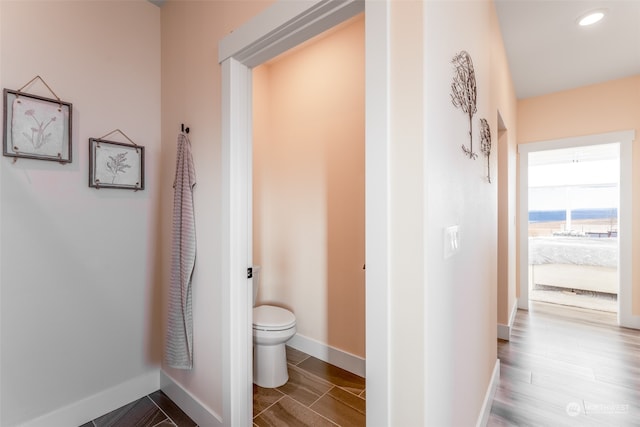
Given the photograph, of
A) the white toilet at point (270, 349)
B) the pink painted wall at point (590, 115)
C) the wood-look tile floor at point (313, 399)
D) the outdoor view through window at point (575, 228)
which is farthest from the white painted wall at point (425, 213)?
the outdoor view through window at point (575, 228)

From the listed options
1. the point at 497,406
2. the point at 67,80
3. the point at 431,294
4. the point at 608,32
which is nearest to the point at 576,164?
the point at 608,32

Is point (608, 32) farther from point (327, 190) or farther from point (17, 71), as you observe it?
point (17, 71)

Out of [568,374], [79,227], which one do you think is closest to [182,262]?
[79,227]

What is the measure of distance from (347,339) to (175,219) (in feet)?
5.00

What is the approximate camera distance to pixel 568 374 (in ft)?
7.39

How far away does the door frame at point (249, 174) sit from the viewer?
3.01 ft

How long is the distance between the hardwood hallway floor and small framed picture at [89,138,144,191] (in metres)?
2.62

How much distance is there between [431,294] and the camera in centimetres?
91

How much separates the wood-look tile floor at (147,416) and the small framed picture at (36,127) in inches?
58.5

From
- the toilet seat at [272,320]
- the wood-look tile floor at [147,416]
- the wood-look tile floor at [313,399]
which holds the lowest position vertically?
the wood-look tile floor at [313,399]

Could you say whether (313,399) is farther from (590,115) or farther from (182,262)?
(590,115)

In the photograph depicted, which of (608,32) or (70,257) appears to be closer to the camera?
(70,257)

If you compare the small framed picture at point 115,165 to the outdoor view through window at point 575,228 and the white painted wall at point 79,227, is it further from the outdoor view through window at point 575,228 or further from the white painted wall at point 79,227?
the outdoor view through window at point 575,228

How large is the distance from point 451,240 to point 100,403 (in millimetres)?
2147
